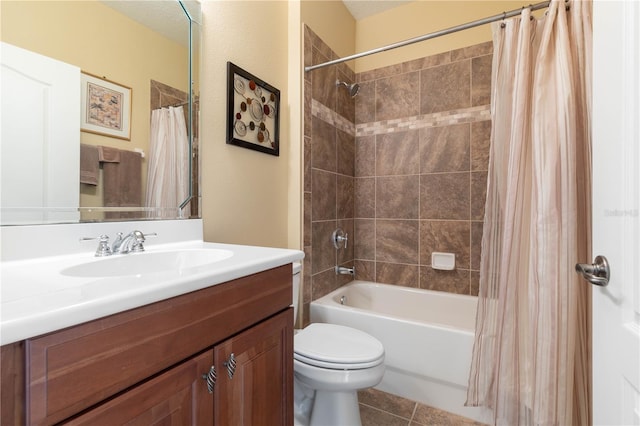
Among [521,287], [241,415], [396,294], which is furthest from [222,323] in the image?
[396,294]

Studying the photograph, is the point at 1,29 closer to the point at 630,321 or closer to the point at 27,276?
the point at 27,276

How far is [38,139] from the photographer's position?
0.86 meters

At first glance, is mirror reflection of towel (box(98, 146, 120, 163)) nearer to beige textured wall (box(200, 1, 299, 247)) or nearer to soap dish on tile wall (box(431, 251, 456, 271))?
beige textured wall (box(200, 1, 299, 247))

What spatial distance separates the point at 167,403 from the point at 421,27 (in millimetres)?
2625

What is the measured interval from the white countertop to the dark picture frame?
0.83m

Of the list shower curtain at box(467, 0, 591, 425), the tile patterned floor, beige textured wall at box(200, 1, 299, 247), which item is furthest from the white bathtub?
beige textured wall at box(200, 1, 299, 247)

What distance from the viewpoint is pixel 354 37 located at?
2.52 metres

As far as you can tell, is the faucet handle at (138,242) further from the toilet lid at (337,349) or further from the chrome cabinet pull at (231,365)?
the toilet lid at (337,349)

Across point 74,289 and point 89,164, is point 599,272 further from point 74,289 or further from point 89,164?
point 89,164

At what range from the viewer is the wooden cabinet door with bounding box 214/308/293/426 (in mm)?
743

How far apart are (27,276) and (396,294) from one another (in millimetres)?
2094

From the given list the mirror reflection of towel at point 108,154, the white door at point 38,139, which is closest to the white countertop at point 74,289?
the white door at point 38,139

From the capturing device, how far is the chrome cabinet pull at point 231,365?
0.75 metres

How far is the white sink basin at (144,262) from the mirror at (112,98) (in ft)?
0.62
